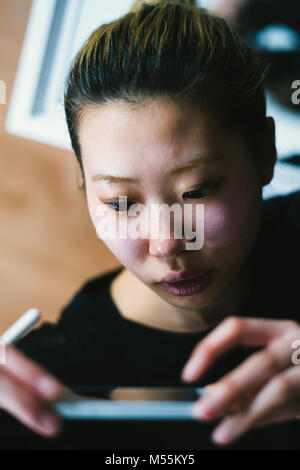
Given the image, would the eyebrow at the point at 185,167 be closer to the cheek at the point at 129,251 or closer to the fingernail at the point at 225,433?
the cheek at the point at 129,251

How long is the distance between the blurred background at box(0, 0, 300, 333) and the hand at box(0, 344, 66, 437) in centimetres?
28

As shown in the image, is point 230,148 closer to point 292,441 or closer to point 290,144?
point 292,441

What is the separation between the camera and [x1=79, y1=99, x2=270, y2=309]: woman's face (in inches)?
9.9

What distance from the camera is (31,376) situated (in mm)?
204

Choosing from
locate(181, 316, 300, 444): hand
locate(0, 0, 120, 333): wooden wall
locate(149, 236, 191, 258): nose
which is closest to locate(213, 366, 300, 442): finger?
locate(181, 316, 300, 444): hand

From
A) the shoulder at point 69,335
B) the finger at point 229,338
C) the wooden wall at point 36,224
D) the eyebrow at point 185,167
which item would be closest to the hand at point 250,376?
the finger at point 229,338

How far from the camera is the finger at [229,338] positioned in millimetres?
195

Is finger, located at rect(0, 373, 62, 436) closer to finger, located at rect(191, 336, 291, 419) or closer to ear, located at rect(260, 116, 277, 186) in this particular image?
finger, located at rect(191, 336, 291, 419)

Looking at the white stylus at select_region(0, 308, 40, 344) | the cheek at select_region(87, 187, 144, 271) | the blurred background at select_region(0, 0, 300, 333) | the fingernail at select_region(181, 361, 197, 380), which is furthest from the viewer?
the blurred background at select_region(0, 0, 300, 333)

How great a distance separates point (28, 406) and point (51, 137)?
0.53m

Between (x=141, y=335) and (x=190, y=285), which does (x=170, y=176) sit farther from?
(x=141, y=335)

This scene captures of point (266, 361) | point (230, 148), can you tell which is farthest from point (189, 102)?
point (266, 361)

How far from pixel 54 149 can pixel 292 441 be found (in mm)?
556

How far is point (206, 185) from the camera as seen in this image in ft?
0.88
